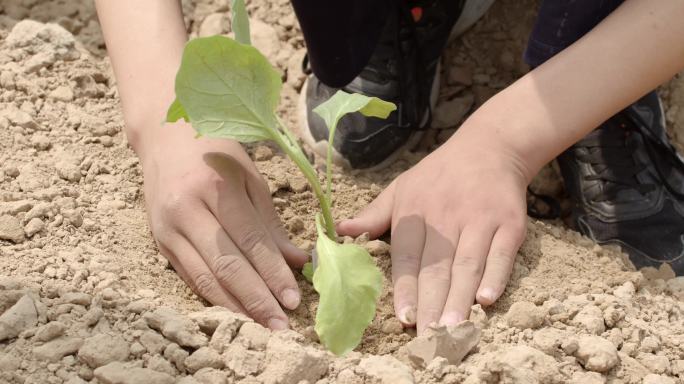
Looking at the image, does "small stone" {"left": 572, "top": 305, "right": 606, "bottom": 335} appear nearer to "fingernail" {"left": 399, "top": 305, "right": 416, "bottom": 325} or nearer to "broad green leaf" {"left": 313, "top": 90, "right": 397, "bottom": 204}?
"fingernail" {"left": 399, "top": 305, "right": 416, "bottom": 325}

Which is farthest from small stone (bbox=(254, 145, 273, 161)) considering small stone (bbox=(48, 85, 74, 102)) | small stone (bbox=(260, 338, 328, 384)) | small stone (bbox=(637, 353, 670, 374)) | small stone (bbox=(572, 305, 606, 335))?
small stone (bbox=(637, 353, 670, 374))

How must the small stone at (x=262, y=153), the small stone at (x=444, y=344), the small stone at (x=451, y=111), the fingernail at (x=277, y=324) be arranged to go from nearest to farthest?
the small stone at (x=444, y=344) → the fingernail at (x=277, y=324) → the small stone at (x=262, y=153) → the small stone at (x=451, y=111)

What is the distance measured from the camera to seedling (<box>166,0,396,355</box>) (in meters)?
1.23

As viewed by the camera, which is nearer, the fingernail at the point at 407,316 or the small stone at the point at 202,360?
the small stone at the point at 202,360

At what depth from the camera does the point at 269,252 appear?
139 centimetres

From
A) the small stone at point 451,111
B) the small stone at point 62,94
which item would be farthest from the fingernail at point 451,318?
the small stone at point 62,94

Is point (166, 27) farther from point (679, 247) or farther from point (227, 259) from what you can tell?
point (679, 247)

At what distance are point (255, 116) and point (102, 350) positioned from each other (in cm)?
43

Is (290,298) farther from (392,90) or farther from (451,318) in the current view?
(392,90)

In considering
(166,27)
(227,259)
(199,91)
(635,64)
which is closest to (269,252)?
(227,259)

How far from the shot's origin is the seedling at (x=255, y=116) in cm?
123

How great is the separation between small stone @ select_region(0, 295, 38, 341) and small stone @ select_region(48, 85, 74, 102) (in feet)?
2.18

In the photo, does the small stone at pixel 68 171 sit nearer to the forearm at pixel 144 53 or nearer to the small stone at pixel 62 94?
the forearm at pixel 144 53

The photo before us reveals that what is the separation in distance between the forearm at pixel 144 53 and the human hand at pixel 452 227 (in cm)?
44
